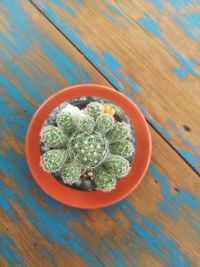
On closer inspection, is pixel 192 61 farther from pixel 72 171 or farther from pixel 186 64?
pixel 72 171

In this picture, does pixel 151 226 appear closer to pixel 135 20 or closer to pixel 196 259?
pixel 196 259

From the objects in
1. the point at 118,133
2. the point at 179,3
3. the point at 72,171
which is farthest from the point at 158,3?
the point at 72,171

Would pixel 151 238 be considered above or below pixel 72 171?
below

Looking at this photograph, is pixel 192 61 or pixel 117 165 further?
pixel 192 61

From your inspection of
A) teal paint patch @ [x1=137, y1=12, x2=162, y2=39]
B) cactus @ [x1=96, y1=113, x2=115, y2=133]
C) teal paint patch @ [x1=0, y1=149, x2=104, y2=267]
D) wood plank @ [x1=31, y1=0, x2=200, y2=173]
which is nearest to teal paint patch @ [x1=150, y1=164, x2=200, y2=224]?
wood plank @ [x1=31, y1=0, x2=200, y2=173]

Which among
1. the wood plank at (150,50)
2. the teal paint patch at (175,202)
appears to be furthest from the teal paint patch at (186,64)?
the teal paint patch at (175,202)

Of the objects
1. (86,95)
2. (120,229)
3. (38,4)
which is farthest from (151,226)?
(38,4)

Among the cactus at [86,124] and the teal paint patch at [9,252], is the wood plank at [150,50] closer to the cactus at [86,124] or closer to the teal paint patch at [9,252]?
the cactus at [86,124]
